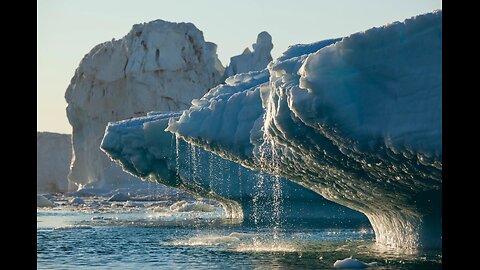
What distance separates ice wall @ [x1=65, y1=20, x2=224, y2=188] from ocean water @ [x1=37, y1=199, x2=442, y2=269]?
34743 millimetres

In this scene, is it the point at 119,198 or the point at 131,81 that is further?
the point at 131,81

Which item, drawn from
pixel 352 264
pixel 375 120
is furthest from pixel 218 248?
pixel 375 120

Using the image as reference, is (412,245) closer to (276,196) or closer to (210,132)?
(210,132)

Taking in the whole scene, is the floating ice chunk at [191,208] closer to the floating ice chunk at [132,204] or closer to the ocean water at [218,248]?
the floating ice chunk at [132,204]

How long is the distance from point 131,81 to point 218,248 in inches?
1776

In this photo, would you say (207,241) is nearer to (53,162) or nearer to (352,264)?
(352,264)

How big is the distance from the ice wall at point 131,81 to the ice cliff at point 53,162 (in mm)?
22425

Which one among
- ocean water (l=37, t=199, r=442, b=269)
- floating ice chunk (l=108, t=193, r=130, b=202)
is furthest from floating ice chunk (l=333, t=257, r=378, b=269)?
floating ice chunk (l=108, t=193, r=130, b=202)

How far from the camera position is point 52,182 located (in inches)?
3494

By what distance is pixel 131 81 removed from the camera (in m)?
63.8

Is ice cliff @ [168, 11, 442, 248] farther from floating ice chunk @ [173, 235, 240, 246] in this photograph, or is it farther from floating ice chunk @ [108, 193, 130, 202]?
floating ice chunk @ [108, 193, 130, 202]

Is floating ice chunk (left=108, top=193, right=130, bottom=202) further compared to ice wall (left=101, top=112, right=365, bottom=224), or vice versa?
floating ice chunk (left=108, top=193, right=130, bottom=202)

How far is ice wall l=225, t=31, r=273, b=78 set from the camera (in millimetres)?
66562
